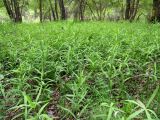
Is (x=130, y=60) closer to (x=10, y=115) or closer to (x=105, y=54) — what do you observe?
(x=105, y=54)

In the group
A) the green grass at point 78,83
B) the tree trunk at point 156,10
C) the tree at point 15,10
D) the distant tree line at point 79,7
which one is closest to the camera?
the green grass at point 78,83

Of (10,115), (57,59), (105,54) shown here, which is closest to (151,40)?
(105,54)

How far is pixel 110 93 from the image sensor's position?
336 centimetres

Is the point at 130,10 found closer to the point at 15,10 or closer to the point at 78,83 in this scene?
the point at 15,10

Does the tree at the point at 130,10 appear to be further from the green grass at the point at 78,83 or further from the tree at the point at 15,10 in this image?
the green grass at the point at 78,83

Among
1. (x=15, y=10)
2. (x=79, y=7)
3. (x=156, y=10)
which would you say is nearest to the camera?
(x=156, y=10)

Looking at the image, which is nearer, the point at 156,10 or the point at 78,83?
the point at 78,83

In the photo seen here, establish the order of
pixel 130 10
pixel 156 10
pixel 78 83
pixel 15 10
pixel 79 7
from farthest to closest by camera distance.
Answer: pixel 79 7 < pixel 130 10 < pixel 15 10 < pixel 156 10 < pixel 78 83

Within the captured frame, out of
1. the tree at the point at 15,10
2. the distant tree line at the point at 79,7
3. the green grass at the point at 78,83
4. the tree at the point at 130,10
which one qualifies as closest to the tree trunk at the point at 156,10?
the distant tree line at the point at 79,7

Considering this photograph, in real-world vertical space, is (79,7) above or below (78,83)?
above

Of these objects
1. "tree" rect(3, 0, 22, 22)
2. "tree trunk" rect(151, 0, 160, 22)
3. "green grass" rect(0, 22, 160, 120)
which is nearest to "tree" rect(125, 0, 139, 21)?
"tree trunk" rect(151, 0, 160, 22)

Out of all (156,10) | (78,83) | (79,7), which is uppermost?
(156,10)

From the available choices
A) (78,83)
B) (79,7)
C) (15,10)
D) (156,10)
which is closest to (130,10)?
(79,7)

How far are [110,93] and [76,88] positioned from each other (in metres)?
0.56
